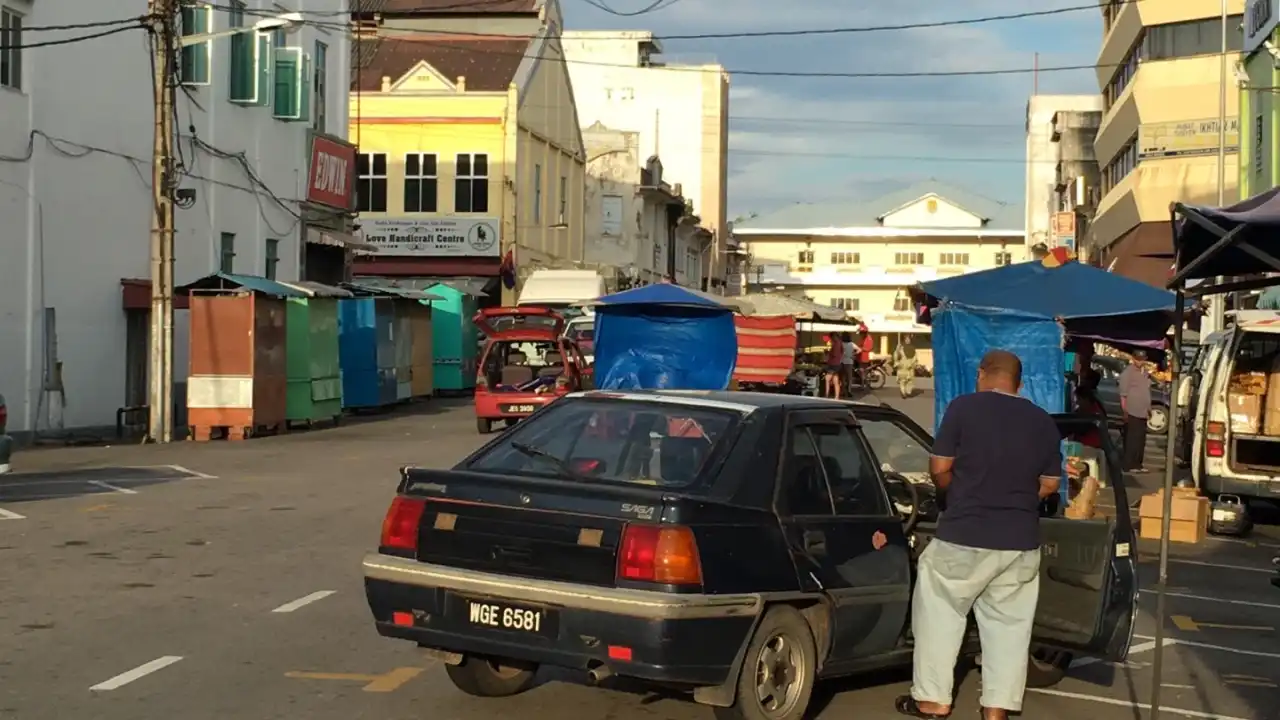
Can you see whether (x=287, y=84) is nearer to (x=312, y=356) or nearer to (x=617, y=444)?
(x=312, y=356)

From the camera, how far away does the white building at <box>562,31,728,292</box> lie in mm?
87688

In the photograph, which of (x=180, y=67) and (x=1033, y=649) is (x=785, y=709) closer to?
(x=1033, y=649)

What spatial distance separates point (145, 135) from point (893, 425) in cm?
2190

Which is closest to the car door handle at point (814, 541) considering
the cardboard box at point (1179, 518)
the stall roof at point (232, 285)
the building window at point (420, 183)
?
the cardboard box at point (1179, 518)

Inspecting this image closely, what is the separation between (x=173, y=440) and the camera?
83.9 feet

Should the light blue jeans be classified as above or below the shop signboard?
below

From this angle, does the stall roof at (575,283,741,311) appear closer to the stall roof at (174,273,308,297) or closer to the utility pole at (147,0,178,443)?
the stall roof at (174,273,308,297)

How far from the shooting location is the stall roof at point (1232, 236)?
7.80 metres

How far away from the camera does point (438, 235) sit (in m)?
54.1

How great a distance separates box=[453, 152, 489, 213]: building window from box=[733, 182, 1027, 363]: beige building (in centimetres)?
5128

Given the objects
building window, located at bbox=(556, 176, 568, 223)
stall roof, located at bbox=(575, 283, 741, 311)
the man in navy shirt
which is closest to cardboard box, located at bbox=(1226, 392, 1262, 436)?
the man in navy shirt

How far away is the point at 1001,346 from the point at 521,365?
14153 mm

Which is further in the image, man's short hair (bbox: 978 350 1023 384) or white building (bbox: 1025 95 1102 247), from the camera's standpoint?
white building (bbox: 1025 95 1102 247)

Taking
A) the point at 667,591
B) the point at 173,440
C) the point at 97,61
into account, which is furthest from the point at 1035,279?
the point at 97,61
